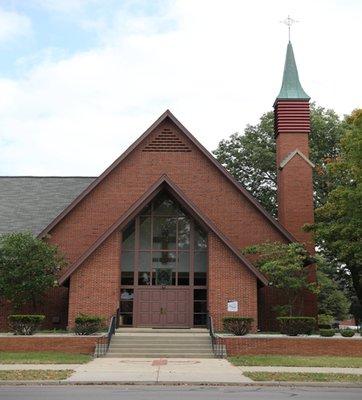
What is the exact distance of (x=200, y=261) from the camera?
26844 millimetres

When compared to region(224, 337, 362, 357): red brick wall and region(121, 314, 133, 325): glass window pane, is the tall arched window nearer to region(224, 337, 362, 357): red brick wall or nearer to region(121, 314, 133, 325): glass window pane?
region(121, 314, 133, 325): glass window pane

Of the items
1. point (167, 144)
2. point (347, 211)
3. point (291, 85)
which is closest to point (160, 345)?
point (347, 211)

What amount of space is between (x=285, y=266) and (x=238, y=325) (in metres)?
3.99

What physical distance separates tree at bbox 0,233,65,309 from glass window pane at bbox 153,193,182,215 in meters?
5.43

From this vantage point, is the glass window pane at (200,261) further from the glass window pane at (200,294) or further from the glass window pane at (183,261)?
the glass window pane at (200,294)

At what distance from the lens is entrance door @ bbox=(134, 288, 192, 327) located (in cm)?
2598

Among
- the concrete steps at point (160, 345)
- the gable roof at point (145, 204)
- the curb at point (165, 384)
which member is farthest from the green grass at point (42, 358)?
the gable roof at point (145, 204)

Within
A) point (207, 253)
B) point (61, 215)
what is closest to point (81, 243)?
point (61, 215)

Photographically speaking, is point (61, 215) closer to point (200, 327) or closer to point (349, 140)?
point (200, 327)

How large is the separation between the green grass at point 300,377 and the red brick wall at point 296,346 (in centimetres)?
520

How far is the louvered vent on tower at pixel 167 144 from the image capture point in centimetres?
2994

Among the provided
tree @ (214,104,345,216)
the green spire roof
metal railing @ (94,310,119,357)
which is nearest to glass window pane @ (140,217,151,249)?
metal railing @ (94,310,119,357)

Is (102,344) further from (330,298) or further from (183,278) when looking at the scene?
(330,298)

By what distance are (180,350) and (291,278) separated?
681 cm
